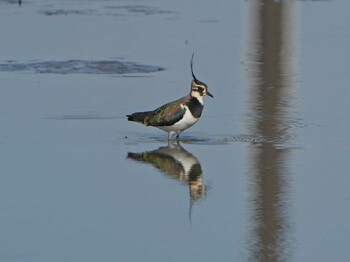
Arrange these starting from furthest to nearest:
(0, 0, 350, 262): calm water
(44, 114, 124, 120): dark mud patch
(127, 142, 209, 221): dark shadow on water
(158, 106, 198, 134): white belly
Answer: (44, 114, 124, 120): dark mud patch, (158, 106, 198, 134): white belly, (127, 142, 209, 221): dark shadow on water, (0, 0, 350, 262): calm water

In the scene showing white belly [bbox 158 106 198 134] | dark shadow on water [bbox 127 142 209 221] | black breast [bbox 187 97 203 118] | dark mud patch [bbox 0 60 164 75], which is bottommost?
dark shadow on water [bbox 127 142 209 221]

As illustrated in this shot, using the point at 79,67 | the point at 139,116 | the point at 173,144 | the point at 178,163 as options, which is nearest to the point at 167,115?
the point at 173,144

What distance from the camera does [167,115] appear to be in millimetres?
9766

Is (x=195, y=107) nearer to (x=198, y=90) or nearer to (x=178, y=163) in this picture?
(x=198, y=90)

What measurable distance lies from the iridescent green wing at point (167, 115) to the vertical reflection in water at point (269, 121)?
68cm

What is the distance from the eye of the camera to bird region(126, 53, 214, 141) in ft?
31.9

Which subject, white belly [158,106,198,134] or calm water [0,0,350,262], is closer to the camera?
calm water [0,0,350,262]

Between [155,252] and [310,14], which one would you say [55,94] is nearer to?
[155,252]

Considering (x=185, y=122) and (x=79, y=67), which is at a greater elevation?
(x=79, y=67)

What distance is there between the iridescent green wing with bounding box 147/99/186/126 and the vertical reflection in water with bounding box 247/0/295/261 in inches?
26.9

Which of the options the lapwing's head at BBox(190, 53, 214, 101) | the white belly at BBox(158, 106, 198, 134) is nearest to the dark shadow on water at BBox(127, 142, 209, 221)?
the white belly at BBox(158, 106, 198, 134)

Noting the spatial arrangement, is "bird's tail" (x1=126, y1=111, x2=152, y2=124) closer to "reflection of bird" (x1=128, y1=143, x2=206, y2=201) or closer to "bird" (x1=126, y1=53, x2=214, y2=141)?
"bird" (x1=126, y1=53, x2=214, y2=141)

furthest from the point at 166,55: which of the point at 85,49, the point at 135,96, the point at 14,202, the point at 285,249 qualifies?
the point at 285,249

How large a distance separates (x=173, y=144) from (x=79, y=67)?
3680 mm
